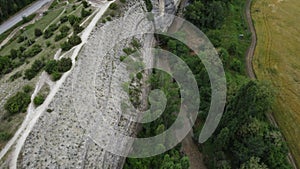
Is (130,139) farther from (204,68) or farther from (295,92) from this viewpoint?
(295,92)

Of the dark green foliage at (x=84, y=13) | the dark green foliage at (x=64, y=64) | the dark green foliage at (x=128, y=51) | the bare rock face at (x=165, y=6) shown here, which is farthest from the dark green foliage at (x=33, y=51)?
the bare rock face at (x=165, y=6)

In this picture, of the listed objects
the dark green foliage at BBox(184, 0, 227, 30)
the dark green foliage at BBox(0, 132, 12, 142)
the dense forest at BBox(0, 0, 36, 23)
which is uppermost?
the dark green foliage at BBox(0, 132, 12, 142)

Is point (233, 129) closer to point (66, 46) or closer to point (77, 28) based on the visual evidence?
point (66, 46)

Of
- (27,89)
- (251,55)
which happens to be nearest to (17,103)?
(27,89)

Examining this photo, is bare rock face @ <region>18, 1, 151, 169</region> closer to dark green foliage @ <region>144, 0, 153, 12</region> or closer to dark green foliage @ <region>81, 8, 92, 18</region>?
dark green foliage @ <region>81, 8, 92, 18</region>

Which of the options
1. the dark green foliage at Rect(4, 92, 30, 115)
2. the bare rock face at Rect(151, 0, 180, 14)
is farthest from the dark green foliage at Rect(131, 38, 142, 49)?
the dark green foliage at Rect(4, 92, 30, 115)

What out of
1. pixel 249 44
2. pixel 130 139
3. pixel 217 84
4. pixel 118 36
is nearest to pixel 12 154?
pixel 130 139
